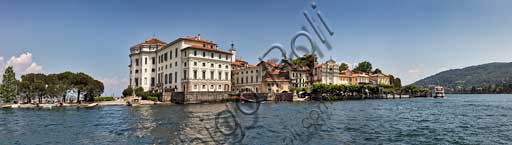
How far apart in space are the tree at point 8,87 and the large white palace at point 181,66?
24.3 m

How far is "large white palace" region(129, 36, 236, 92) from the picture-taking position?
70.1 meters

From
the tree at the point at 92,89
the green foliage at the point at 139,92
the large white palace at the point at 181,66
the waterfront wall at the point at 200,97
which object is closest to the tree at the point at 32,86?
the tree at the point at 92,89

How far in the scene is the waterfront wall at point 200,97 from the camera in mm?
65562

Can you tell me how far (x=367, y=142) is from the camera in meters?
18.0

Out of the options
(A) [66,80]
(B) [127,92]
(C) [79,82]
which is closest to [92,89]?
(C) [79,82]

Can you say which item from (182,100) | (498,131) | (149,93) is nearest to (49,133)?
(498,131)

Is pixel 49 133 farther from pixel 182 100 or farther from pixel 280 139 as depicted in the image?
pixel 182 100

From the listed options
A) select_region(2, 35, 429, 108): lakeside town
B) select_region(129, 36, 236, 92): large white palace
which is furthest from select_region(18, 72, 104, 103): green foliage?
select_region(129, 36, 236, 92): large white palace

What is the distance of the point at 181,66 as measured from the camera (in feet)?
234

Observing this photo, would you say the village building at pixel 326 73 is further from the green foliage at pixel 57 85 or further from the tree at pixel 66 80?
the tree at pixel 66 80

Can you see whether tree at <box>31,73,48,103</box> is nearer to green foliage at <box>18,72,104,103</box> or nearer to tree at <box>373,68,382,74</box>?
green foliage at <box>18,72,104,103</box>

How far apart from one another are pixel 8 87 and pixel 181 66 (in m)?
31.1

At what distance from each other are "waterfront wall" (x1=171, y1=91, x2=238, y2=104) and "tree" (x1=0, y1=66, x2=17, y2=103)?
2835 centimetres

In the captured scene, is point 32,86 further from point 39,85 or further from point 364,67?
point 364,67
